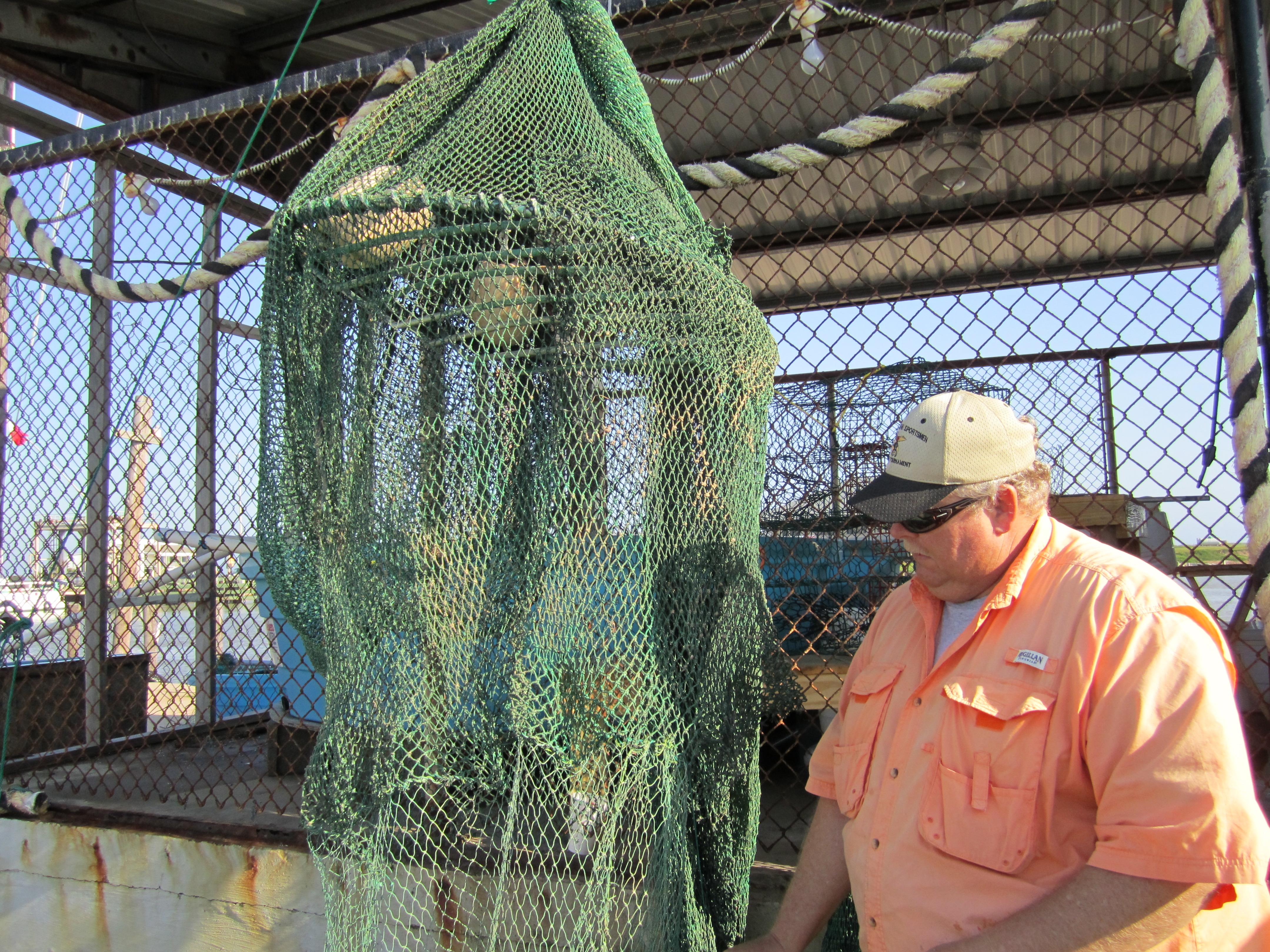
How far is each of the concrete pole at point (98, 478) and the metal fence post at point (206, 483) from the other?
0.54 meters

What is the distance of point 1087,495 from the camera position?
3.98m

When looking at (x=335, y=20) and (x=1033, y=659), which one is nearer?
(x=1033, y=659)

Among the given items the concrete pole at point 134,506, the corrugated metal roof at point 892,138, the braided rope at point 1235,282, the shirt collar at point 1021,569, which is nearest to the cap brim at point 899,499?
the shirt collar at point 1021,569

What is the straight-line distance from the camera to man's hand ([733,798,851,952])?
1722mm

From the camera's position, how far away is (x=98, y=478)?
3939mm

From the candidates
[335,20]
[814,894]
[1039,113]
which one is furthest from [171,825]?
[1039,113]

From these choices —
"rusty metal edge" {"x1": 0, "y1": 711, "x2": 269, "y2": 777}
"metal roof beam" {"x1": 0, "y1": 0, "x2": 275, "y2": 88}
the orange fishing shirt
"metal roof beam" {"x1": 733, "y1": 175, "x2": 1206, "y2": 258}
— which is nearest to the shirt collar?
the orange fishing shirt

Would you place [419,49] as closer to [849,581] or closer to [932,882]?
[932,882]

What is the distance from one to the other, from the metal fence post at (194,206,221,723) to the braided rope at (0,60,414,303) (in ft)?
5.97

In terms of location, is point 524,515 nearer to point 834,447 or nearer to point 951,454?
point 951,454

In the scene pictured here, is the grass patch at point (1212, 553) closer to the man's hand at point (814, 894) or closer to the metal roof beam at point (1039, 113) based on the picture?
the man's hand at point (814, 894)

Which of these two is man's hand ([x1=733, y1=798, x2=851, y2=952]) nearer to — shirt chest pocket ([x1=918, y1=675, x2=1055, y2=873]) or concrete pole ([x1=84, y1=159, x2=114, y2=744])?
shirt chest pocket ([x1=918, y1=675, x2=1055, y2=873])

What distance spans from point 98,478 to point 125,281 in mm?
1604

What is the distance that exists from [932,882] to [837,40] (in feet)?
14.7
